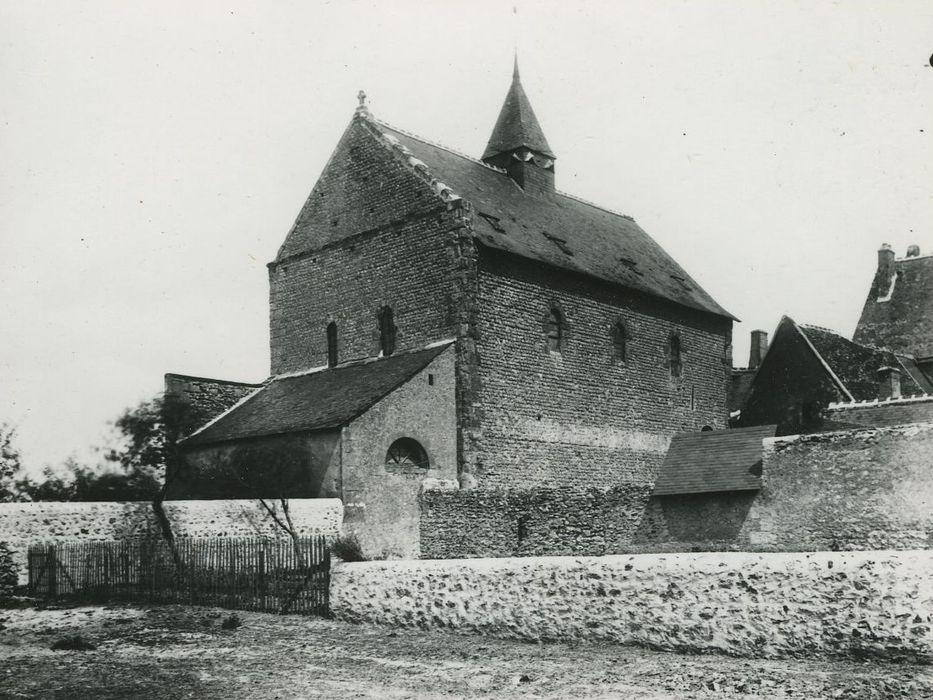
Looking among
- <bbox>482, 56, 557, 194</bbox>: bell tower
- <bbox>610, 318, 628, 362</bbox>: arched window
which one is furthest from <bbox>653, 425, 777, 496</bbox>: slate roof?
<bbox>482, 56, 557, 194</bbox>: bell tower

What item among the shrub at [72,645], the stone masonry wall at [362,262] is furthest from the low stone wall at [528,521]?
the shrub at [72,645]

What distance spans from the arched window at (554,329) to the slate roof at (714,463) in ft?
14.3

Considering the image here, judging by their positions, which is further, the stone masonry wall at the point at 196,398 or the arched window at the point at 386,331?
the stone masonry wall at the point at 196,398

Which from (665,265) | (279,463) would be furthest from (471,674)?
(665,265)

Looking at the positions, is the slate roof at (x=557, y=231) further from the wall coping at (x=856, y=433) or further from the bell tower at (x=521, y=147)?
the wall coping at (x=856, y=433)

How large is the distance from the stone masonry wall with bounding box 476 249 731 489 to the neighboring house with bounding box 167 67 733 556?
57 mm

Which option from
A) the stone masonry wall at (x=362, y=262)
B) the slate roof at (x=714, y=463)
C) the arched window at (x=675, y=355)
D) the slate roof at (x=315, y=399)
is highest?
the stone masonry wall at (x=362, y=262)

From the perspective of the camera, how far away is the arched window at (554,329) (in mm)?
29109

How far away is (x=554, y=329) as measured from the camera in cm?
2933

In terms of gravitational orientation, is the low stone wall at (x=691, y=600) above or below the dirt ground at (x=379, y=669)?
above

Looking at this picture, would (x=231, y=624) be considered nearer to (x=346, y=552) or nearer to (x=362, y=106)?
(x=346, y=552)

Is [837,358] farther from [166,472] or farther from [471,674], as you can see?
[471,674]

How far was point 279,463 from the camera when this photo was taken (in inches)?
995

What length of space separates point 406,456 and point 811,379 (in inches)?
672
